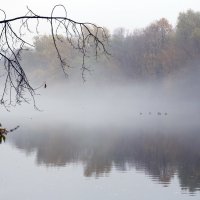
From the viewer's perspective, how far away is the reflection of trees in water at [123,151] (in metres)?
19.5

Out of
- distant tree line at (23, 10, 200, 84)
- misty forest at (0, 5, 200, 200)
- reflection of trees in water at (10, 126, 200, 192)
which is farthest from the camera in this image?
distant tree line at (23, 10, 200, 84)

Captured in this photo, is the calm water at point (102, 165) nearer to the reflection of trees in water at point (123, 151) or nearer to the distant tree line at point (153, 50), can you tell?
the reflection of trees in water at point (123, 151)

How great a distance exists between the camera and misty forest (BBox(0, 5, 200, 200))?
50.5ft

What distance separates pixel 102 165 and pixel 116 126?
17.8 m

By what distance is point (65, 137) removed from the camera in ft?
105

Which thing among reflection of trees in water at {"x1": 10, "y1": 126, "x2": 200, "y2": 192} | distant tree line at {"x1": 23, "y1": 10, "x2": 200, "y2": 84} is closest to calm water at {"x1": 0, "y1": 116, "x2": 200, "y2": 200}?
reflection of trees in water at {"x1": 10, "y1": 126, "x2": 200, "y2": 192}

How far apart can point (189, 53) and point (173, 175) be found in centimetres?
4882

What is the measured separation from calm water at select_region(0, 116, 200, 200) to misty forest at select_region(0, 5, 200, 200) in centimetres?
4

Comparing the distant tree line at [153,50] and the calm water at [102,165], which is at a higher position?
the distant tree line at [153,50]

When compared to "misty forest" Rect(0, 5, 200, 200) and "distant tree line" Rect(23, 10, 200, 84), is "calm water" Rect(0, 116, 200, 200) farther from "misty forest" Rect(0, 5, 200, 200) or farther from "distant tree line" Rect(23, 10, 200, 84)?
"distant tree line" Rect(23, 10, 200, 84)

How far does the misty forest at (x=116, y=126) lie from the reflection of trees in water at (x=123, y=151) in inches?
1.8

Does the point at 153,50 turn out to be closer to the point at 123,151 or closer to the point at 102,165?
the point at 123,151

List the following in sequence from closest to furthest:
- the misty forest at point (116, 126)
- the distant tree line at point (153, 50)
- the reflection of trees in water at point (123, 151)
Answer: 1. the misty forest at point (116, 126)
2. the reflection of trees in water at point (123, 151)
3. the distant tree line at point (153, 50)

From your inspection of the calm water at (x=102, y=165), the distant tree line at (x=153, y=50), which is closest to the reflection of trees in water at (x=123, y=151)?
the calm water at (x=102, y=165)
